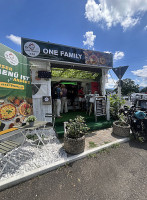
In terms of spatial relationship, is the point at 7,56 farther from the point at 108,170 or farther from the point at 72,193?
the point at 108,170

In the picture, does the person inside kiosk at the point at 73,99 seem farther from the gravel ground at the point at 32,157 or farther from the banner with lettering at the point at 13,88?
the gravel ground at the point at 32,157

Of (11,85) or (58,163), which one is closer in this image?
(58,163)

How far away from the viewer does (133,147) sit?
2889 millimetres

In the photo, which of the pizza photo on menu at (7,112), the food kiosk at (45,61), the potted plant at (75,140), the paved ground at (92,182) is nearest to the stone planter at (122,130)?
the paved ground at (92,182)

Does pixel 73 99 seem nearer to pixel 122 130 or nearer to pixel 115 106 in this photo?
pixel 115 106

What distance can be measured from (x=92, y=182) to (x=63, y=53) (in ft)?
14.3

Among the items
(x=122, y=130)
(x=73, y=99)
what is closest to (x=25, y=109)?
(x=122, y=130)

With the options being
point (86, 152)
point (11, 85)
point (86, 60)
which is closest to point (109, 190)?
point (86, 152)

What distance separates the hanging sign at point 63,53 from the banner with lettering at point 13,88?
0.54 metres

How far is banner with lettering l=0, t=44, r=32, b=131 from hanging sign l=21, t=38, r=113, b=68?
54cm

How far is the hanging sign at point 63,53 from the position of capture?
11.3 feet

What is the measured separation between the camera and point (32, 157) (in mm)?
2338

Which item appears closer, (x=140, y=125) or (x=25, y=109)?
(x=140, y=125)

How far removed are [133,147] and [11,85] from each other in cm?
439
